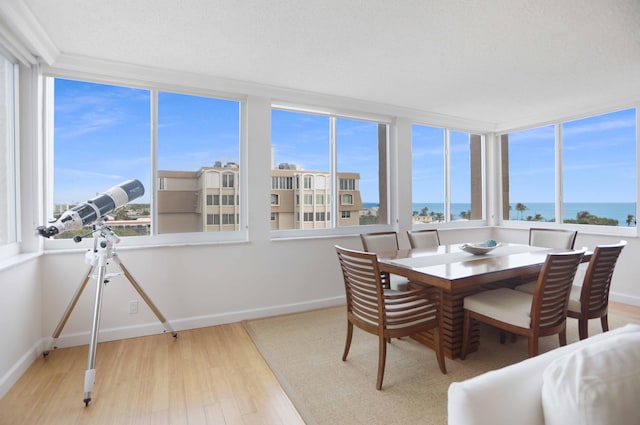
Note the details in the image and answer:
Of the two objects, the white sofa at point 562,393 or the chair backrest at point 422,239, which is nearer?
the white sofa at point 562,393

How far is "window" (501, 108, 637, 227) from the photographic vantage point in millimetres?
4047

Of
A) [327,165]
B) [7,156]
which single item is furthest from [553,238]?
[7,156]

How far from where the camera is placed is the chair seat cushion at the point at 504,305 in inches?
86.4

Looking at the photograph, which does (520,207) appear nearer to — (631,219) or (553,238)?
(631,219)

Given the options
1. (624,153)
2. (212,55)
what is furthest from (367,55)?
(624,153)

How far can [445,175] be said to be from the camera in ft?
16.6

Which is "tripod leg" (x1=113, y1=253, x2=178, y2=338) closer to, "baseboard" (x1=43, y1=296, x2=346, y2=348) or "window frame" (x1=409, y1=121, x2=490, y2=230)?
"baseboard" (x1=43, y1=296, x2=346, y2=348)

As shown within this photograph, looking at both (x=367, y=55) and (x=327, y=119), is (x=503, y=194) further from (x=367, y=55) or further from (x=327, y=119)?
(x=367, y=55)

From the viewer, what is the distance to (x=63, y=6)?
2.05m

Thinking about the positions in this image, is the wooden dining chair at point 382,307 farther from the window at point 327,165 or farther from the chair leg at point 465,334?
the window at point 327,165

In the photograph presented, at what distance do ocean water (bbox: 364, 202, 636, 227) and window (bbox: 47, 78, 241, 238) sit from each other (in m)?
1.98

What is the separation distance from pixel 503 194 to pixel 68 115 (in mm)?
5838

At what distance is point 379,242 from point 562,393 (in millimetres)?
2650

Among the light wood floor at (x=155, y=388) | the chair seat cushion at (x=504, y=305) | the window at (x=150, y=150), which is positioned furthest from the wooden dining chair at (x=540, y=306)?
the window at (x=150, y=150)
